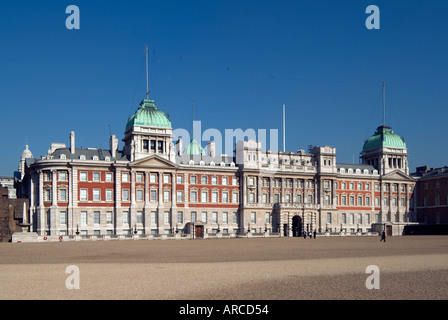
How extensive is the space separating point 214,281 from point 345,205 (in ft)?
289

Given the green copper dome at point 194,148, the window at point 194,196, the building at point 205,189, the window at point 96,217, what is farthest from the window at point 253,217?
the window at point 96,217

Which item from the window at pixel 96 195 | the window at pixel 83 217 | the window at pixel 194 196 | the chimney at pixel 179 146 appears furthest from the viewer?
the chimney at pixel 179 146

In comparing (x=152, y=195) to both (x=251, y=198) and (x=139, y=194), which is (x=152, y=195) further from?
(x=251, y=198)

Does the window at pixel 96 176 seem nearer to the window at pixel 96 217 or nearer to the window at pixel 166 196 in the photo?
the window at pixel 96 217

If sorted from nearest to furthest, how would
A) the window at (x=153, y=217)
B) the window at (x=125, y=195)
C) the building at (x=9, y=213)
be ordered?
the building at (x=9, y=213) < the window at (x=125, y=195) < the window at (x=153, y=217)

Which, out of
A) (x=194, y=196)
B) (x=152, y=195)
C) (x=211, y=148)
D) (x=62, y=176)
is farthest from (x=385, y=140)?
(x=62, y=176)

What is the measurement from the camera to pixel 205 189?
309 ft

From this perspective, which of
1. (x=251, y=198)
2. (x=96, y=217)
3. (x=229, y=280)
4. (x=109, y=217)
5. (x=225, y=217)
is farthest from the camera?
(x=251, y=198)

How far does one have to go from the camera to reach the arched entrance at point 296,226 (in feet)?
326

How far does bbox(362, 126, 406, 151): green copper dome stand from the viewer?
11168cm

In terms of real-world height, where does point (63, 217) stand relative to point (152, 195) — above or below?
below

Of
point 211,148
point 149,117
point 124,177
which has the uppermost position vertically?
point 149,117

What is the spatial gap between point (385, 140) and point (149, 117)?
5273 centimetres

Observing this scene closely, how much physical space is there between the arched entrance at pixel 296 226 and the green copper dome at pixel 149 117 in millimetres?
31147
